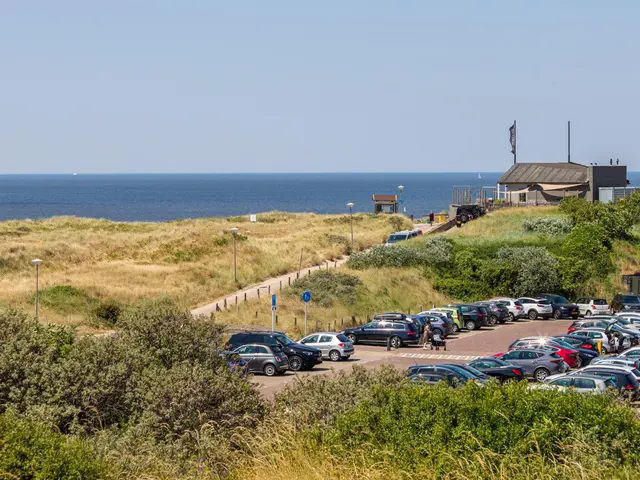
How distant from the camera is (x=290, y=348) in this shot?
33438 mm

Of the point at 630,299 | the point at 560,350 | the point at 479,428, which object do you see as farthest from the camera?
the point at 630,299

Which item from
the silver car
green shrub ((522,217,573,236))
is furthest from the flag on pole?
the silver car

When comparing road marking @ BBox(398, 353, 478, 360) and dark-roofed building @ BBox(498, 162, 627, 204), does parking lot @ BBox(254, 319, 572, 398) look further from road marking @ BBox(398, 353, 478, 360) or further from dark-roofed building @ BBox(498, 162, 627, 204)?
dark-roofed building @ BBox(498, 162, 627, 204)

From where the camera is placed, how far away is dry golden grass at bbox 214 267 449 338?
42844 millimetres

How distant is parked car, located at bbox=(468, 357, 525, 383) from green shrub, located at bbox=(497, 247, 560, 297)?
965 inches

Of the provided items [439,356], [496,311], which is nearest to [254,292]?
[496,311]

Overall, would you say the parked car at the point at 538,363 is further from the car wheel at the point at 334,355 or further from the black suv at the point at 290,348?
the black suv at the point at 290,348

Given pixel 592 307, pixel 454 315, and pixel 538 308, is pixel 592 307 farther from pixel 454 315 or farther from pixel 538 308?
pixel 454 315

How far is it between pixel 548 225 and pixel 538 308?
17062 mm

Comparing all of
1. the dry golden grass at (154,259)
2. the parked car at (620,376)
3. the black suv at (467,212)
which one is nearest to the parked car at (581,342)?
the parked car at (620,376)

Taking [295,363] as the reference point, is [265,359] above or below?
above

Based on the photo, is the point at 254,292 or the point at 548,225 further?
the point at 548,225

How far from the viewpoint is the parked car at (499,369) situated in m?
28.9

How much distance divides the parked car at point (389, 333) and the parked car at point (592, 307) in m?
14.1
